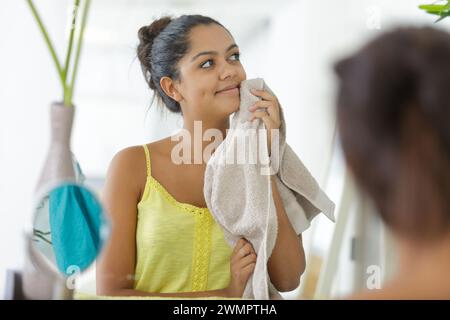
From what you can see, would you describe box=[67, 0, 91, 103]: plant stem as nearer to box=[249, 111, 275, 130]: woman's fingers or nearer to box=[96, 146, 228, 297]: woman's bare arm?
box=[96, 146, 228, 297]: woman's bare arm

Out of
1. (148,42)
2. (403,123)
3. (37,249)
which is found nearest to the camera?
(403,123)

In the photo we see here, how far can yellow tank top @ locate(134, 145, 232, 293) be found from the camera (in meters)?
0.87

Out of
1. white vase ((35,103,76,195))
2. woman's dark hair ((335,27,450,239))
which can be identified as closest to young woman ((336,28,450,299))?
woman's dark hair ((335,27,450,239))

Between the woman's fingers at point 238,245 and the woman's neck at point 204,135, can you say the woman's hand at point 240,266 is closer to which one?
the woman's fingers at point 238,245

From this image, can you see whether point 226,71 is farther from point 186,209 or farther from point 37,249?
point 37,249

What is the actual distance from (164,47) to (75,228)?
29cm

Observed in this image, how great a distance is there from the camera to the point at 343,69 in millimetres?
528

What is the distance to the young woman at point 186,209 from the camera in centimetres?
86

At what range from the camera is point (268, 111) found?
87cm

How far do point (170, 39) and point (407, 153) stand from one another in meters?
0.46

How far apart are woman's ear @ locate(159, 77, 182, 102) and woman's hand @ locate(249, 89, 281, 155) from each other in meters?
0.11

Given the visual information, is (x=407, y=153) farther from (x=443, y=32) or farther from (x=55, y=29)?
(x=55, y=29)

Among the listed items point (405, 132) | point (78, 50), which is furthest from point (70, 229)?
point (405, 132)

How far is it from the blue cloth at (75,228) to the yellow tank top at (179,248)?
0.29 ft
